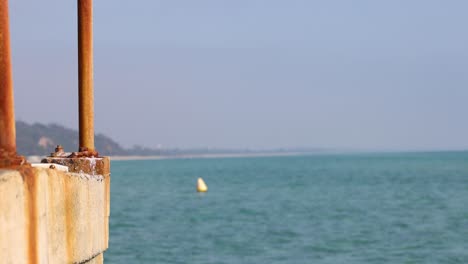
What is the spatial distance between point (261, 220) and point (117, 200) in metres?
21.3

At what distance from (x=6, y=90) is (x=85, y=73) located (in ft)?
9.15

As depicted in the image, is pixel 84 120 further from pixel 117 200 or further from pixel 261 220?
pixel 117 200

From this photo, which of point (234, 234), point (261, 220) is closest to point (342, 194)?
point (261, 220)

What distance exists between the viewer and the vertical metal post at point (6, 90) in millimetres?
5090

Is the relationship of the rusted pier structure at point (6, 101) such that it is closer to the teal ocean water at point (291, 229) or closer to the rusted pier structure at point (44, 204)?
the rusted pier structure at point (44, 204)

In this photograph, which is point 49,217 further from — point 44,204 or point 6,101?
point 6,101

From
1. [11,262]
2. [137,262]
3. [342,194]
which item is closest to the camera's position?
[11,262]

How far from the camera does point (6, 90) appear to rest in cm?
514

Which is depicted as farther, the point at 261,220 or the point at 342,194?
the point at 342,194

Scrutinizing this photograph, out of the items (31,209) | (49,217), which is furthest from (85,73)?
(31,209)

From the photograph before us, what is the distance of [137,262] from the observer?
26797 mm

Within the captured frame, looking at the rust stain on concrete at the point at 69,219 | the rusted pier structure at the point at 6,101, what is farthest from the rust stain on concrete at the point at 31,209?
the rust stain on concrete at the point at 69,219

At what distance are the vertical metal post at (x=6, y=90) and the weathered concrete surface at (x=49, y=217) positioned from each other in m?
0.27

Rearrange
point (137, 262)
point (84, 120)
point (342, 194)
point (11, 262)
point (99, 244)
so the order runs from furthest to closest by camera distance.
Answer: point (342, 194) → point (137, 262) → point (84, 120) → point (99, 244) → point (11, 262)
